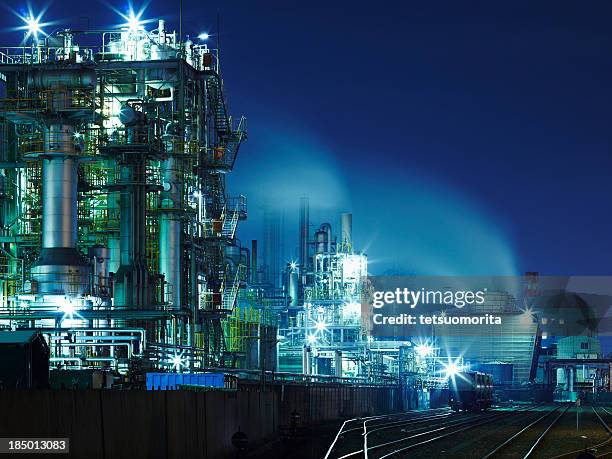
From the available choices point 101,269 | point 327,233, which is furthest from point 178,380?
point 327,233

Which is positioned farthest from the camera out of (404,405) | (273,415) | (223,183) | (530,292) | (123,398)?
(530,292)

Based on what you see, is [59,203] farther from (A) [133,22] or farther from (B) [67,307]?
(A) [133,22]

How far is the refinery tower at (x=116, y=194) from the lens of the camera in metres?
46.0

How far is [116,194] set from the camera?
175 ft

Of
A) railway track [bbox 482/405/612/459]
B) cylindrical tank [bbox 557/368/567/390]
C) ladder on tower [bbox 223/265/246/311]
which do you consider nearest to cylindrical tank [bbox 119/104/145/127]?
ladder on tower [bbox 223/265/246/311]

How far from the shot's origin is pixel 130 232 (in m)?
50.3

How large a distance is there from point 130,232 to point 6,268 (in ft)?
21.0

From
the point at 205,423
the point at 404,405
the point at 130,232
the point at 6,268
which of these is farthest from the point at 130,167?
the point at 404,405

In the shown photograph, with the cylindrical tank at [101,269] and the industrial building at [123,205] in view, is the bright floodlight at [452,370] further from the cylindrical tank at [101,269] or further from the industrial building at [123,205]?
the cylindrical tank at [101,269]

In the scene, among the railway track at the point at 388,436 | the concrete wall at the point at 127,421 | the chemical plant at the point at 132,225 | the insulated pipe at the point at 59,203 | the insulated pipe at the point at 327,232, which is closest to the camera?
the concrete wall at the point at 127,421

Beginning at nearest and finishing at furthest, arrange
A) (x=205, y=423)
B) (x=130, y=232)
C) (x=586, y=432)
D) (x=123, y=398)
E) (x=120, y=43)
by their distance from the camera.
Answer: (x=123, y=398)
(x=205, y=423)
(x=586, y=432)
(x=130, y=232)
(x=120, y=43)

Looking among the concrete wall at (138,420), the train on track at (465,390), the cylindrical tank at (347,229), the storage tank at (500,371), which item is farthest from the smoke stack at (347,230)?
the concrete wall at (138,420)

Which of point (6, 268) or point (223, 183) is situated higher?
point (223, 183)

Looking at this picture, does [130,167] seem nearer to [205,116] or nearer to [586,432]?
[205,116]
